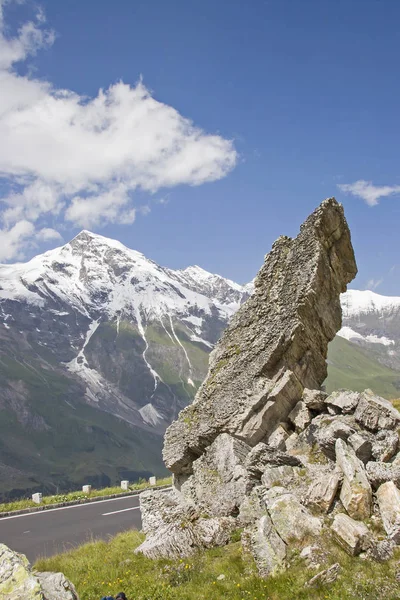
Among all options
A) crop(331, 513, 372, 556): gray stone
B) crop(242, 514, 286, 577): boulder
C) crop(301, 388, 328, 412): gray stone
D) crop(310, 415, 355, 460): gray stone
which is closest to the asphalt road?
crop(242, 514, 286, 577): boulder

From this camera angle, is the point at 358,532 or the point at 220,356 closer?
the point at 358,532

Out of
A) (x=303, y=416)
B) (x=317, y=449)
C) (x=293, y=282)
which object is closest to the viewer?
(x=317, y=449)

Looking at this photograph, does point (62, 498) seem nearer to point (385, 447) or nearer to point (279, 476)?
point (279, 476)

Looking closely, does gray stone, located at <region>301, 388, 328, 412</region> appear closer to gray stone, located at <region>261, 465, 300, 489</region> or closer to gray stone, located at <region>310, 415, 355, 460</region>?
gray stone, located at <region>310, 415, 355, 460</region>

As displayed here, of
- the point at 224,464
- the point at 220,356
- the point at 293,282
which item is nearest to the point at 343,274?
the point at 293,282

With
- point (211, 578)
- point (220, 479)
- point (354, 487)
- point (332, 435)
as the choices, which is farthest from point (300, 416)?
point (211, 578)

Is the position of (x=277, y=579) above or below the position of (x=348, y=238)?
below

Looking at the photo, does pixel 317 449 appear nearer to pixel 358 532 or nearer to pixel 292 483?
pixel 292 483

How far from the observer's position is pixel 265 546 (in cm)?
1398

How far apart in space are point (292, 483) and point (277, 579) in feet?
13.8

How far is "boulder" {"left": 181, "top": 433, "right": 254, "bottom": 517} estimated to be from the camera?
18.2 m

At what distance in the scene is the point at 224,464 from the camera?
1981 centimetres

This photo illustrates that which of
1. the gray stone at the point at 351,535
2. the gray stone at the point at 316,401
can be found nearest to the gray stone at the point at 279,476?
the gray stone at the point at 351,535

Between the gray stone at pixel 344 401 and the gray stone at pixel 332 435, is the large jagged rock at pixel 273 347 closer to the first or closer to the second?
the gray stone at pixel 344 401
